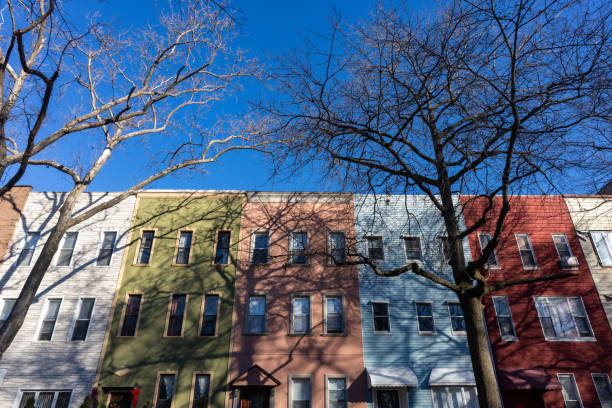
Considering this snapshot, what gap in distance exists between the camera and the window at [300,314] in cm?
1638

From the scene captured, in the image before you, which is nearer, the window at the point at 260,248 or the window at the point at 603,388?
the window at the point at 603,388

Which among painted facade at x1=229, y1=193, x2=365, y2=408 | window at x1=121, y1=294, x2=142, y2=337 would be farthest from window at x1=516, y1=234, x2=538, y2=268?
window at x1=121, y1=294, x2=142, y2=337

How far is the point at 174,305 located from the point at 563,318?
1731 centimetres

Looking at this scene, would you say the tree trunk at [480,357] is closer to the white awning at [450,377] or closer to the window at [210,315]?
the white awning at [450,377]

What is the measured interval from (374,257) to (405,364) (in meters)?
4.85

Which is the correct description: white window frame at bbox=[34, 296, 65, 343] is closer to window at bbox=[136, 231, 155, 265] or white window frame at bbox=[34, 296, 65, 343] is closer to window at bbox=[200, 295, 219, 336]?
window at bbox=[136, 231, 155, 265]

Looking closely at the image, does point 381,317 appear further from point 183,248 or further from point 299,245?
point 183,248

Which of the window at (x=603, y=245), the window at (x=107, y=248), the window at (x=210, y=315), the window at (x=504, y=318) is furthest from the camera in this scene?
the window at (x=107, y=248)

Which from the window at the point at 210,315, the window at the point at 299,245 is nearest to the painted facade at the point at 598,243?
the window at the point at 299,245

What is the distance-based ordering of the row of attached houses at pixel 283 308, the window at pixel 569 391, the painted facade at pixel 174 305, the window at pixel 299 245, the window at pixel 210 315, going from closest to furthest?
the window at pixel 569 391, the row of attached houses at pixel 283 308, the painted facade at pixel 174 305, the window at pixel 210 315, the window at pixel 299 245

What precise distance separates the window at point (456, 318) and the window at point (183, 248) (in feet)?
40.8

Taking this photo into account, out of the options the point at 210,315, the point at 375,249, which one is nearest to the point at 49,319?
the point at 210,315

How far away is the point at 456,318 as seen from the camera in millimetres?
16219

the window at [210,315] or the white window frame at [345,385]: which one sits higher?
the window at [210,315]
